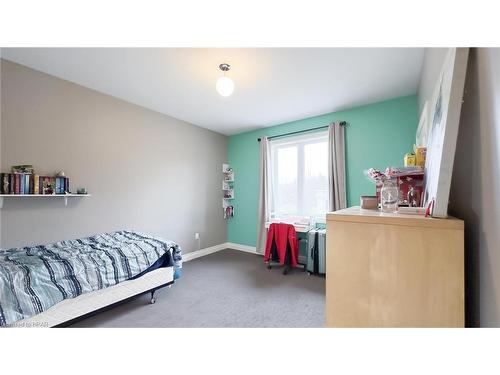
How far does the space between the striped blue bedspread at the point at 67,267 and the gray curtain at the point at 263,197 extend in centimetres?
182

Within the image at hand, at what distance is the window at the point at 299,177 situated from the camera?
3502mm

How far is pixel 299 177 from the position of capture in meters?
3.75

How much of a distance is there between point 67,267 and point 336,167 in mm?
3410

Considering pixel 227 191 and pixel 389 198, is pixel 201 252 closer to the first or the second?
pixel 227 191

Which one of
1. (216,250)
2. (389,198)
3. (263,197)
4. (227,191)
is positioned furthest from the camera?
(227,191)

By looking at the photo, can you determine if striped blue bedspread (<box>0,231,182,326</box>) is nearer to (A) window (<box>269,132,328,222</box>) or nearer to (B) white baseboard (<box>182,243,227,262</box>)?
(B) white baseboard (<box>182,243,227,262</box>)

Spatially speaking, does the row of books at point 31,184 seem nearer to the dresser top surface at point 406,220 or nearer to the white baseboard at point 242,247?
the dresser top surface at point 406,220

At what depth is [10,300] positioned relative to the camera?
1343 millimetres

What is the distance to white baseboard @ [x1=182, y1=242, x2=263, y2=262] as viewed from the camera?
3714 millimetres

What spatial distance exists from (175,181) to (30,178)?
5.85ft

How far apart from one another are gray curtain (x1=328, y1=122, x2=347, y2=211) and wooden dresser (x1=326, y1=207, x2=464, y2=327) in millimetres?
2496

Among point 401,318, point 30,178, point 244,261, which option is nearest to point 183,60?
point 30,178

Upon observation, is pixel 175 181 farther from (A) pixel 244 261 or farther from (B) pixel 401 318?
(B) pixel 401 318

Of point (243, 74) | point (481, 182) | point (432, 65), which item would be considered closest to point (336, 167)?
point (432, 65)
